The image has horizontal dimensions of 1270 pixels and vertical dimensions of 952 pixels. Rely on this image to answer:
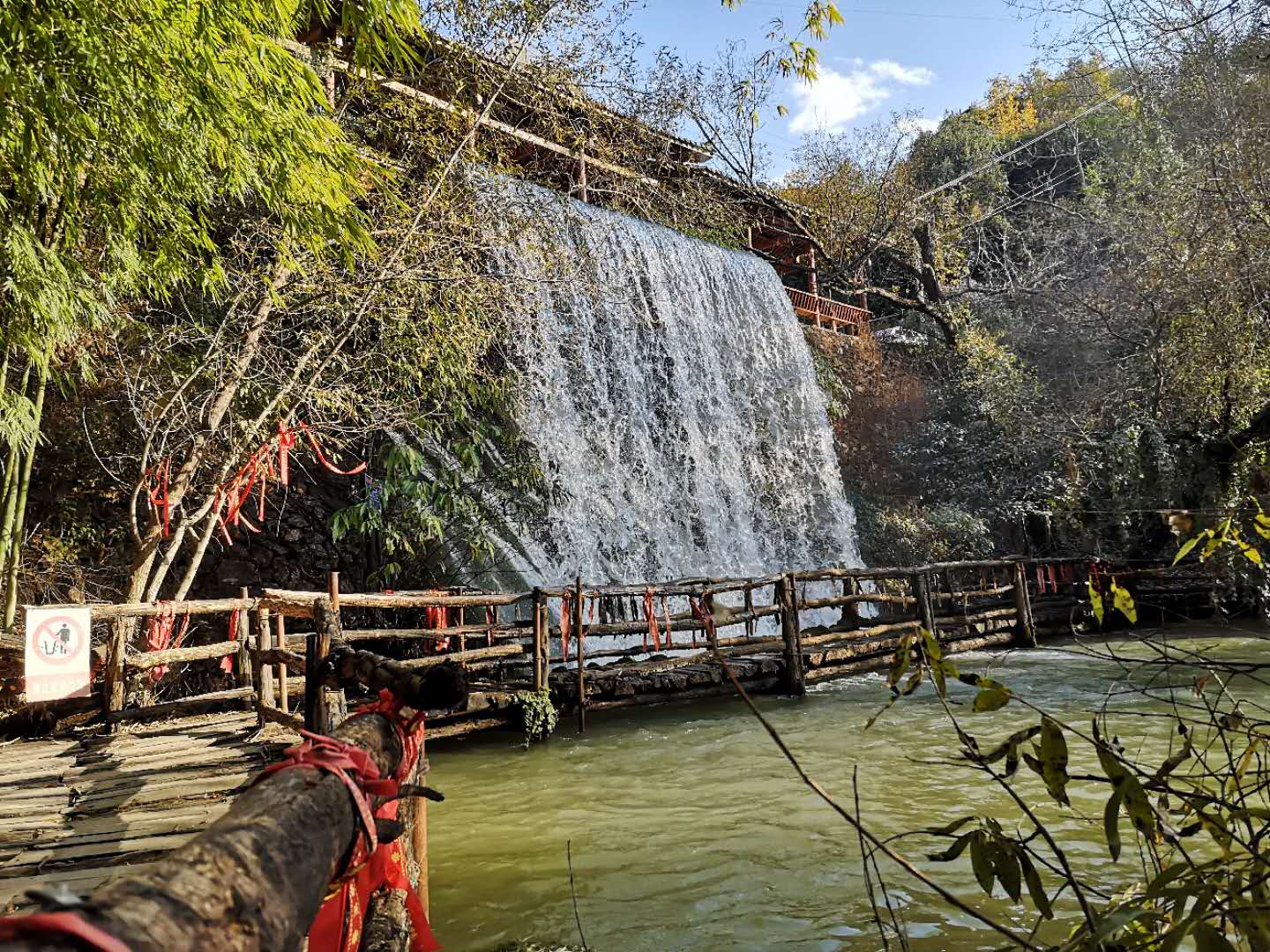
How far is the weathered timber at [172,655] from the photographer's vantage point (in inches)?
210

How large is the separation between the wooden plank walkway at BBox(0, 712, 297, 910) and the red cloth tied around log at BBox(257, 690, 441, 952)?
2.10 ft

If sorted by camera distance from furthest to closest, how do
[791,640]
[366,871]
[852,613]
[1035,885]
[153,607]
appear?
[852,613], [791,640], [153,607], [366,871], [1035,885]

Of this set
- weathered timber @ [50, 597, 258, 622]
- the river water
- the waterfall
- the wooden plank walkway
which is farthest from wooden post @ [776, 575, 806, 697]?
the wooden plank walkway

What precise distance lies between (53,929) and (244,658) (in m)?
6.07

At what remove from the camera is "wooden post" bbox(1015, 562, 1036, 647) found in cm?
1275

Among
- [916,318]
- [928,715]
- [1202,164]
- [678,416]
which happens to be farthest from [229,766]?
[916,318]

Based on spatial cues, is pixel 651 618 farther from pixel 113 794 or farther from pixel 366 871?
pixel 366 871

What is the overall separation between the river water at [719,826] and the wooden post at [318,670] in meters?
1.07

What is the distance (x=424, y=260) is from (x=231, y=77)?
4264 mm

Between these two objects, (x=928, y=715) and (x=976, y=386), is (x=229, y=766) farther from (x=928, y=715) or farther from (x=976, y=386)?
(x=976, y=386)

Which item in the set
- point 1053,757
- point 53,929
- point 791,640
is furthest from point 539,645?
point 53,929

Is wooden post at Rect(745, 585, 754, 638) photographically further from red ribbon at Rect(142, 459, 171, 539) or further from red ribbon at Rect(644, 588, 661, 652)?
red ribbon at Rect(142, 459, 171, 539)

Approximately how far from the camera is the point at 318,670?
3266 mm

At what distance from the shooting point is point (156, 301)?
8.56 m
